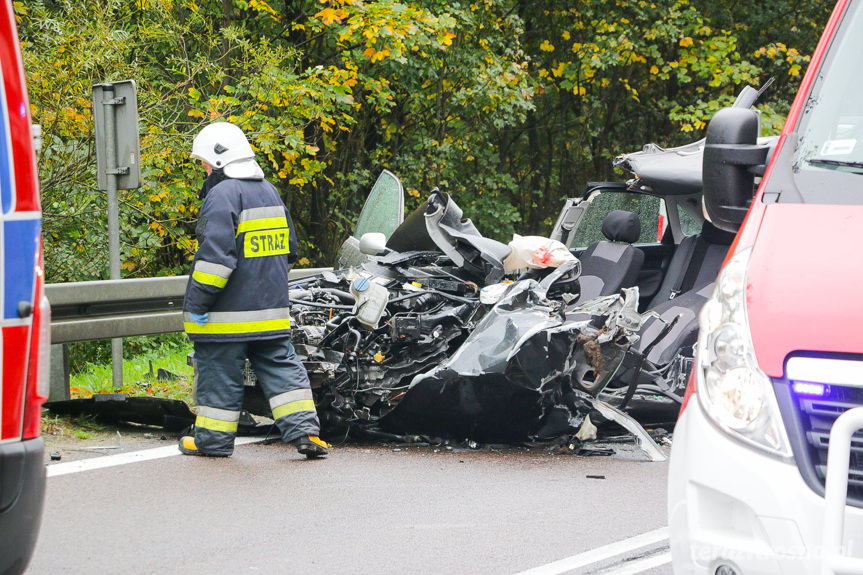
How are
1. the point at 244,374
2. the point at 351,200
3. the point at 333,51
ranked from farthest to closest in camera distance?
the point at 351,200 → the point at 333,51 → the point at 244,374

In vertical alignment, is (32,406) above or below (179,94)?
below

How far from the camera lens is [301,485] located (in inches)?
221

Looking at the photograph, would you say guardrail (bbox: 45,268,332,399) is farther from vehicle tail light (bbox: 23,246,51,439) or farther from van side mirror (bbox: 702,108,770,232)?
van side mirror (bbox: 702,108,770,232)

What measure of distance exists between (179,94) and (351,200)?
506cm

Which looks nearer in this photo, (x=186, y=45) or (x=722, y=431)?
(x=722, y=431)

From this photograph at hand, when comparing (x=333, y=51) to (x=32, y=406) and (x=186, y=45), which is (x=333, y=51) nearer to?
(x=186, y=45)

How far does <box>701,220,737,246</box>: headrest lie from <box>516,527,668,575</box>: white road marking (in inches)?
129

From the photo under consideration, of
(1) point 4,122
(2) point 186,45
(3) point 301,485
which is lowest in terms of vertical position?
(3) point 301,485

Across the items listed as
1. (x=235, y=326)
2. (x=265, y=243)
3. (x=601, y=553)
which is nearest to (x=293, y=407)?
(x=235, y=326)

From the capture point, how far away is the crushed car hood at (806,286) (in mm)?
2703

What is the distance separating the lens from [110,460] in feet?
19.9

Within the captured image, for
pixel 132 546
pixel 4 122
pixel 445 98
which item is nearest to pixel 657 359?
pixel 132 546

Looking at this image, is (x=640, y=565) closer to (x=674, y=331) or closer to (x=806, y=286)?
(x=806, y=286)

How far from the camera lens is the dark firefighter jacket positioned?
20.3 feet
